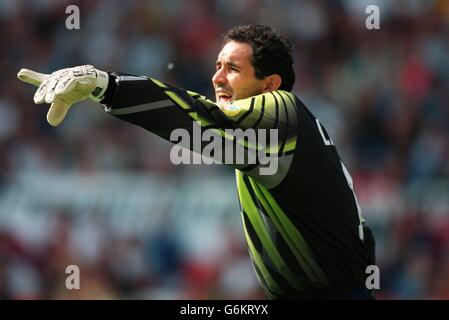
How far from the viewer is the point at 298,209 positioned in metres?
4.71

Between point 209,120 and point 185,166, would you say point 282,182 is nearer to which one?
point 209,120

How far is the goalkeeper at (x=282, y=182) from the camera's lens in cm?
423

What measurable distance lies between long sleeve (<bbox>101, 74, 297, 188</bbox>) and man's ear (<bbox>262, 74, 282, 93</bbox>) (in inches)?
24.4

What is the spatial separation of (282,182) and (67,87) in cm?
125

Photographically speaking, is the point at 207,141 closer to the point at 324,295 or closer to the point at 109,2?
the point at 324,295

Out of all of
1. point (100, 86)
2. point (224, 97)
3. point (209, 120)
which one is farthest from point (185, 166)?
point (100, 86)

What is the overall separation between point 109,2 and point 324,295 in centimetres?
794

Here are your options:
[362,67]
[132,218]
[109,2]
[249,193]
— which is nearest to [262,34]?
[249,193]

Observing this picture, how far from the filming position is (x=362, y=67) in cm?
1112

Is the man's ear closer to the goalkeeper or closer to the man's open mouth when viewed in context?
the goalkeeper

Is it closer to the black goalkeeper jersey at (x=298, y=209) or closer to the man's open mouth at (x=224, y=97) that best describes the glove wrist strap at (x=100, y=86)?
the black goalkeeper jersey at (x=298, y=209)

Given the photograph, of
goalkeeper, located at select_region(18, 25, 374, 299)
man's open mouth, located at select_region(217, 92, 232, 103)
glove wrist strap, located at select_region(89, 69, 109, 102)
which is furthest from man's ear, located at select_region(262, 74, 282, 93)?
glove wrist strap, located at select_region(89, 69, 109, 102)

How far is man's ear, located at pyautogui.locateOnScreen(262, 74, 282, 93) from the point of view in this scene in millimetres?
5207
